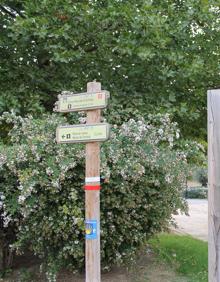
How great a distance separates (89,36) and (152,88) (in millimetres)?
1312

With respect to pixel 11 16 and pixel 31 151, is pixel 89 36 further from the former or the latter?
pixel 31 151

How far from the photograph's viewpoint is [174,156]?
5441 millimetres

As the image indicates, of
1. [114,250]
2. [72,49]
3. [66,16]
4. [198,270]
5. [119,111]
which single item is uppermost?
[66,16]

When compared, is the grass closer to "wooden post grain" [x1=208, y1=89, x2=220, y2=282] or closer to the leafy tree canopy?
the leafy tree canopy

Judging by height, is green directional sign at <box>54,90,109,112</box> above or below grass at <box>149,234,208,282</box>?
above

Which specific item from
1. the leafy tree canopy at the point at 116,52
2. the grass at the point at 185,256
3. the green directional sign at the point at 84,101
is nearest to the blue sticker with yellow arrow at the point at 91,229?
the green directional sign at the point at 84,101

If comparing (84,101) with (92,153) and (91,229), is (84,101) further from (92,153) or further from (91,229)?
(91,229)

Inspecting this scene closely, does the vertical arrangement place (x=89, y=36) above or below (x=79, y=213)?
above

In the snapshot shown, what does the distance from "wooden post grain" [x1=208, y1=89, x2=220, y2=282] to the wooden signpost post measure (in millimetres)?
1622

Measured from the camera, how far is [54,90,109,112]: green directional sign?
3.59 metres

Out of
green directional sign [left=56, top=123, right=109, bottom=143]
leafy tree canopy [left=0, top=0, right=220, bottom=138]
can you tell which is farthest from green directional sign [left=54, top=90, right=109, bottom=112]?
leafy tree canopy [left=0, top=0, right=220, bottom=138]

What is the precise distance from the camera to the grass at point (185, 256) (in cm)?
651

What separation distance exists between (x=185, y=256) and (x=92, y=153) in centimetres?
458

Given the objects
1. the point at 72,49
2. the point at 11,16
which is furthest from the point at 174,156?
the point at 11,16
